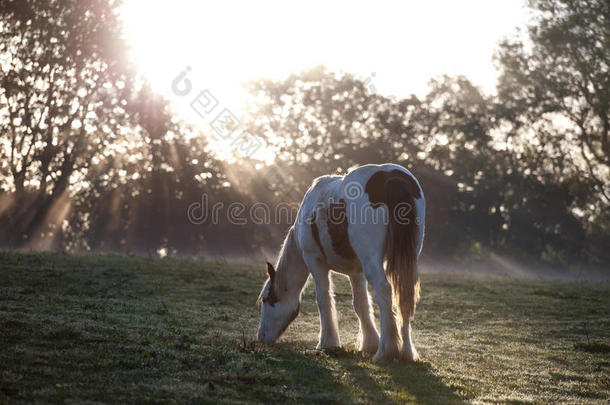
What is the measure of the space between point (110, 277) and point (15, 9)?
1762 cm

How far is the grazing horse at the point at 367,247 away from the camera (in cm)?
704

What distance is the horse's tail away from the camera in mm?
7031

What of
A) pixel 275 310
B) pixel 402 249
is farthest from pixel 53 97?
pixel 402 249

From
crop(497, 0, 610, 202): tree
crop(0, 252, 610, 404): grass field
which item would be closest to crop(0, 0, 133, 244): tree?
crop(0, 252, 610, 404): grass field

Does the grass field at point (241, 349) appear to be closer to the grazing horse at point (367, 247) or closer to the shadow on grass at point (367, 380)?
the shadow on grass at point (367, 380)

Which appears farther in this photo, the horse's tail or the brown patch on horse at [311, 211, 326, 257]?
the brown patch on horse at [311, 211, 326, 257]

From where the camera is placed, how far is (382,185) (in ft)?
23.9

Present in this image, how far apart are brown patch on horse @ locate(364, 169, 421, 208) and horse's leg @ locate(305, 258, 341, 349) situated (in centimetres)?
153

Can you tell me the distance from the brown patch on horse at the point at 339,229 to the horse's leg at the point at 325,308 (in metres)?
0.60

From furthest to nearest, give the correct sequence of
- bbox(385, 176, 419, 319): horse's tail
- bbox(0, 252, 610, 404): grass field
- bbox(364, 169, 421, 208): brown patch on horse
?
bbox(364, 169, 421, 208): brown patch on horse, bbox(385, 176, 419, 319): horse's tail, bbox(0, 252, 610, 404): grass field

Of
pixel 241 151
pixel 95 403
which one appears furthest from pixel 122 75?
pixel 95 403

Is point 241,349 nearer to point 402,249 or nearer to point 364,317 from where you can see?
point 364,317

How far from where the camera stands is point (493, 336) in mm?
10438

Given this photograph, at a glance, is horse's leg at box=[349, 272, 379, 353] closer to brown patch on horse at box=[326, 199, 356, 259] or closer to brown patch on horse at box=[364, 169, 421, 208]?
brown patch on horse at box=[326, 199, 356, 259]
